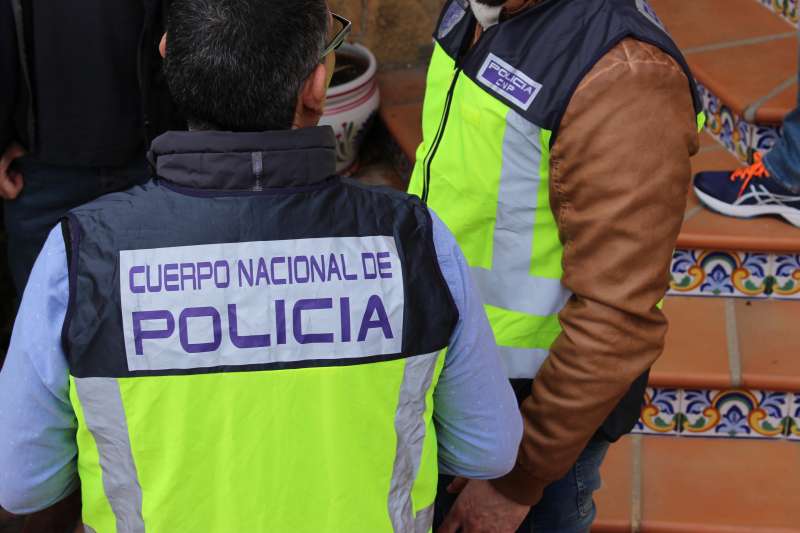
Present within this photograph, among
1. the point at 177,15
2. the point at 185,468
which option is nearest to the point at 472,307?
the point at 185,468

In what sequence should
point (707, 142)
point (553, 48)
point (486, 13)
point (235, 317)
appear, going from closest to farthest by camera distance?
point (235, 317) < point (553, 48) < point (486, 13) < point (707, 142)

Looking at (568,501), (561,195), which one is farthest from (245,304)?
(568,501)

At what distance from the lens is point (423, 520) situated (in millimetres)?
1444

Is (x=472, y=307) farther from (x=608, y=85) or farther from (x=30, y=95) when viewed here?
(x=30, y=95)

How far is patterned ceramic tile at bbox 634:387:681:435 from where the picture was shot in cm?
294

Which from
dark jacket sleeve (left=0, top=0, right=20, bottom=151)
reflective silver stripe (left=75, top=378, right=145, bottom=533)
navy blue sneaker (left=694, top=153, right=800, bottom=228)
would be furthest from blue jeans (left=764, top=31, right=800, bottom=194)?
reflective silver stripe (left=75, top=378, right=145, bottom=533)

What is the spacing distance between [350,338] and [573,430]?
553mm

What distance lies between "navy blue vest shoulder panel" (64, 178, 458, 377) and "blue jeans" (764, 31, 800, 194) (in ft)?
6.06

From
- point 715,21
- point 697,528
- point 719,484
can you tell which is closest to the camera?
point 697,528

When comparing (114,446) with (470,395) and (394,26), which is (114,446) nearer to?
(470,395)

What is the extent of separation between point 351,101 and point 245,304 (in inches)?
88.9

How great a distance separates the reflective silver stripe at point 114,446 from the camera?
1.22 m

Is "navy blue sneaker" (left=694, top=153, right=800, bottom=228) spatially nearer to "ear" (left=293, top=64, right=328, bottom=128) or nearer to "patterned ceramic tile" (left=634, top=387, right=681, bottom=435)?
"patterned ceramic tile" (left=634, top=387, right=681, bottom=435)

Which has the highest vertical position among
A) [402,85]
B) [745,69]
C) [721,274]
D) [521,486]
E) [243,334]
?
[243,334]
